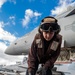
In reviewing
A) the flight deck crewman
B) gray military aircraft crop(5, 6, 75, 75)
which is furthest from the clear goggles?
gray military aircraft crop(5, 6, 75, 75)

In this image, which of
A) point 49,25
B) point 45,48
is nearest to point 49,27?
point 49,25

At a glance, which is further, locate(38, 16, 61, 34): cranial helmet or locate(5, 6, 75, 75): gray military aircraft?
locate(5, 6, 75, 75): gray military aircraft

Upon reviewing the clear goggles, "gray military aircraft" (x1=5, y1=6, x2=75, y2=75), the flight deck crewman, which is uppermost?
"gray military aircraft" (x1=5, y1=6, x2=75, y2=75)

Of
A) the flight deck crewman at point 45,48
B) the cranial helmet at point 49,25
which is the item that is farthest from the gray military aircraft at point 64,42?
the cranial helmet at point 49,25

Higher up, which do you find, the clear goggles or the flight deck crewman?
the clear goggles

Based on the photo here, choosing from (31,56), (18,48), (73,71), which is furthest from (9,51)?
(31,56)

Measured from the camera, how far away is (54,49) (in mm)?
2594

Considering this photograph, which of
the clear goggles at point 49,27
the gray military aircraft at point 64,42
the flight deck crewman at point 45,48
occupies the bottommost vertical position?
the flight deck crewman at point 45,48

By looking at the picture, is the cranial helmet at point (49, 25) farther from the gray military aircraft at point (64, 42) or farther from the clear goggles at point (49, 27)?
the gray military aircraft at point (64, 42)

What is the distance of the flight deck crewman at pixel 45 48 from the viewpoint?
2479 mm

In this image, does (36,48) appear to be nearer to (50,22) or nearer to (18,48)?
(50,22)

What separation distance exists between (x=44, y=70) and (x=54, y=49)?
0.26 metres

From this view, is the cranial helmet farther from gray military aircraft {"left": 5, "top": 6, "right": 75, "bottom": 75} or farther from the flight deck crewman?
gray military aircraft {"left": 5, "top": 6, "right": 75, "bottom": 75}

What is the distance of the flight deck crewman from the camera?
2.48 meters
